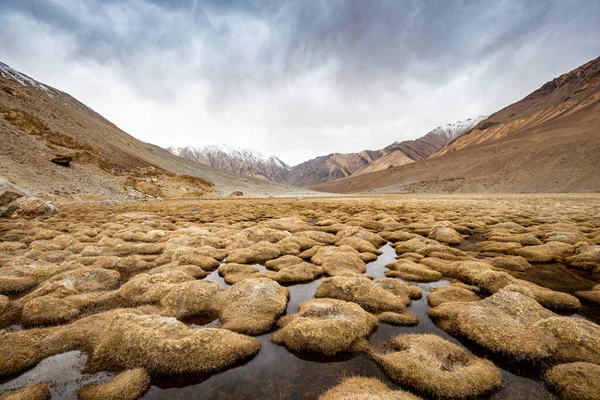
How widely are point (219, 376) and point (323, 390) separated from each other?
2171mm

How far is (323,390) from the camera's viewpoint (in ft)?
16.3

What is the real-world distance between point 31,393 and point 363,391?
6006mm

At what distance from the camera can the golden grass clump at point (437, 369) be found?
4.77m

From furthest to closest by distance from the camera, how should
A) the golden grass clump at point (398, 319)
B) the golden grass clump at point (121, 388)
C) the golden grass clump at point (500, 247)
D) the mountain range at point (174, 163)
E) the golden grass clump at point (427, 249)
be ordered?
the mountain range at point (174, 163) < the golden grass clump at point (500, 247) < the golden grass clump at point (427, 249) < the golden grass clump at point (398, 319) < the golden grass clump at point (121, 388)

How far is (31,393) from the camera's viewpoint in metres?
4.63

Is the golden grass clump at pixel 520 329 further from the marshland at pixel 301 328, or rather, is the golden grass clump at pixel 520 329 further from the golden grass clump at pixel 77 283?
the golden grass clump at pixel 77 283

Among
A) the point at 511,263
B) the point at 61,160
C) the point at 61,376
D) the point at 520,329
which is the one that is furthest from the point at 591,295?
the point at 61,160

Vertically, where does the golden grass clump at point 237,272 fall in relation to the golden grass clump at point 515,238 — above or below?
above

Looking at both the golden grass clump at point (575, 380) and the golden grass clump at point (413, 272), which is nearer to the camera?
the golden grass clump at point (575, 380)

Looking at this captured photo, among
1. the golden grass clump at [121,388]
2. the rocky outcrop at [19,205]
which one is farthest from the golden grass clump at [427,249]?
the rocky outcrop at [19,205]

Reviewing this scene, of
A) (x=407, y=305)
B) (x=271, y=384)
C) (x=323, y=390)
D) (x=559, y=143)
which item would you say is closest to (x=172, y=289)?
(x=271, y=384)

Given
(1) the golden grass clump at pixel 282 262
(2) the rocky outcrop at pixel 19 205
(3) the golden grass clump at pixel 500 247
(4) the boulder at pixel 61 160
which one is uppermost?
(4) the boulder at pixel 61 160

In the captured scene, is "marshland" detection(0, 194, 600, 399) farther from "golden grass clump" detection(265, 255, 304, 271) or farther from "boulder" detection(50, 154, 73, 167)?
"boulder" detection(50, 154, 73, 167)

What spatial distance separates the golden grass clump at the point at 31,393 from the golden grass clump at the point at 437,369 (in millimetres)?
6461
